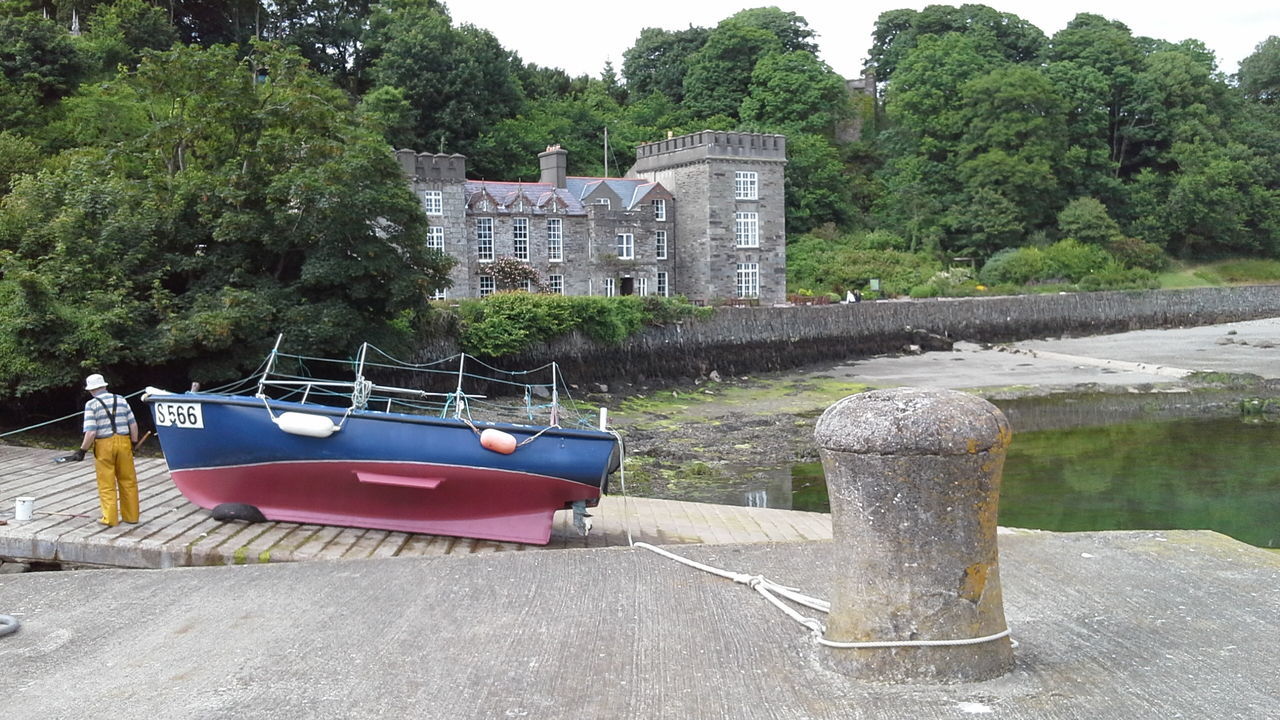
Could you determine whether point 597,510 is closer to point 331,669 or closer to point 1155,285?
point 331,669

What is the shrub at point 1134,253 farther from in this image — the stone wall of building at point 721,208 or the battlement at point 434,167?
the battlement at point 434,167

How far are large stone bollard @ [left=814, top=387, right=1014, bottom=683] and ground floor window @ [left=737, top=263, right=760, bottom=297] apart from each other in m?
42.7

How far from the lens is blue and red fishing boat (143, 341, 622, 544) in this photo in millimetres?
10461

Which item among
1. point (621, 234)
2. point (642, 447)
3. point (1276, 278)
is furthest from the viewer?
point (1276, 278)

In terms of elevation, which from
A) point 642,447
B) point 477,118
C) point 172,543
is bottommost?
point 642,447

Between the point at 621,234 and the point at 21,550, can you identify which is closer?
the point at 21,550

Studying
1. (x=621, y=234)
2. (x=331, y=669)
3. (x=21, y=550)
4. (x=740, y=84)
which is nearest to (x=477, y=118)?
(x=621, y=234)

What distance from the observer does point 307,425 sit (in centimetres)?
1045

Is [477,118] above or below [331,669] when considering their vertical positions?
above

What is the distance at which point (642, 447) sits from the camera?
22.2 m

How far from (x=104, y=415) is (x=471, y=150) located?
144 ft

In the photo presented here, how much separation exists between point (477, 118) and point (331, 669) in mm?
49492

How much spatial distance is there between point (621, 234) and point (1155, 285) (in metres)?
28.7

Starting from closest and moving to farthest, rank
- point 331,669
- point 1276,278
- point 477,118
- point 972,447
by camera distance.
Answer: point 972,447, point 331,669, point 477,118, point 1276,278
